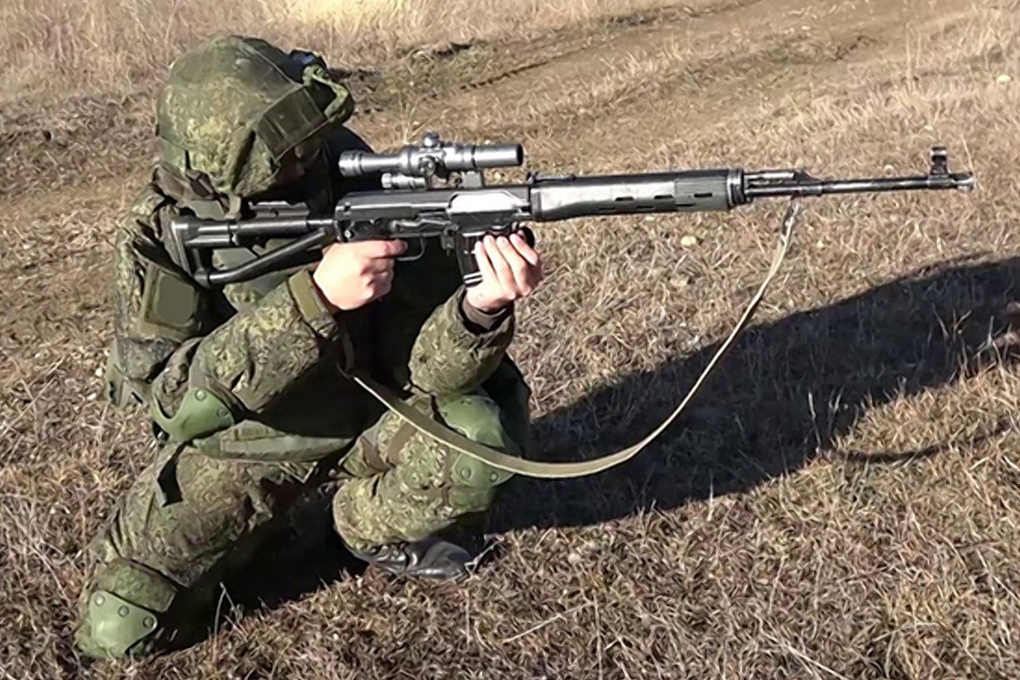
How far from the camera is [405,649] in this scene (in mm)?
3746

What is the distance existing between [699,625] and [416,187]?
1365 millimetres

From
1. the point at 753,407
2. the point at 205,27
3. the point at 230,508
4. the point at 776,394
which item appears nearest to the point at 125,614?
the point at 230,508

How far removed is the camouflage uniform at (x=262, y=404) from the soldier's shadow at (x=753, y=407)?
0.25m

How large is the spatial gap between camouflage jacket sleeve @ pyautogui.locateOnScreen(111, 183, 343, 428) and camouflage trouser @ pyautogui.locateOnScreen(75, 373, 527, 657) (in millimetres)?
318

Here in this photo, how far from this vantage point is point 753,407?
4.62 metres

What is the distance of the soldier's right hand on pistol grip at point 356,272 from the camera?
3.27 metres

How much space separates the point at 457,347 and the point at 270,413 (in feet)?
1.88

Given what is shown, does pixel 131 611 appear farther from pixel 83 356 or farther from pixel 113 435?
pixel 83 356

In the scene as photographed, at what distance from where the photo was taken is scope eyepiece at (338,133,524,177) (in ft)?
10.3

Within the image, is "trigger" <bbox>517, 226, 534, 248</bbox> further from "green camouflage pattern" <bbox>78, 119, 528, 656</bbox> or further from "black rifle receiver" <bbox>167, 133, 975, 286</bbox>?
"green camouflage pattern" <bbox>78, 119, 528, 656</bbox>

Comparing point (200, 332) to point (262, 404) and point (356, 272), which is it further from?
point (356, 272)

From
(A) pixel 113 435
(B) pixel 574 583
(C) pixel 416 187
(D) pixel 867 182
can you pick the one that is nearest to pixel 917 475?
(B) pixel 574 583

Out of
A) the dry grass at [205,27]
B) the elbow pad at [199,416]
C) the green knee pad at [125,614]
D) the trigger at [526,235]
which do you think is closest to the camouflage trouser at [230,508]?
the green knee pad at [125,614]

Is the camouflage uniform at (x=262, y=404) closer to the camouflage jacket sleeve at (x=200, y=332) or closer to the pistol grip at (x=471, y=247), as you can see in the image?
the camouflage jacket sleeve at (x=200, y=332)
